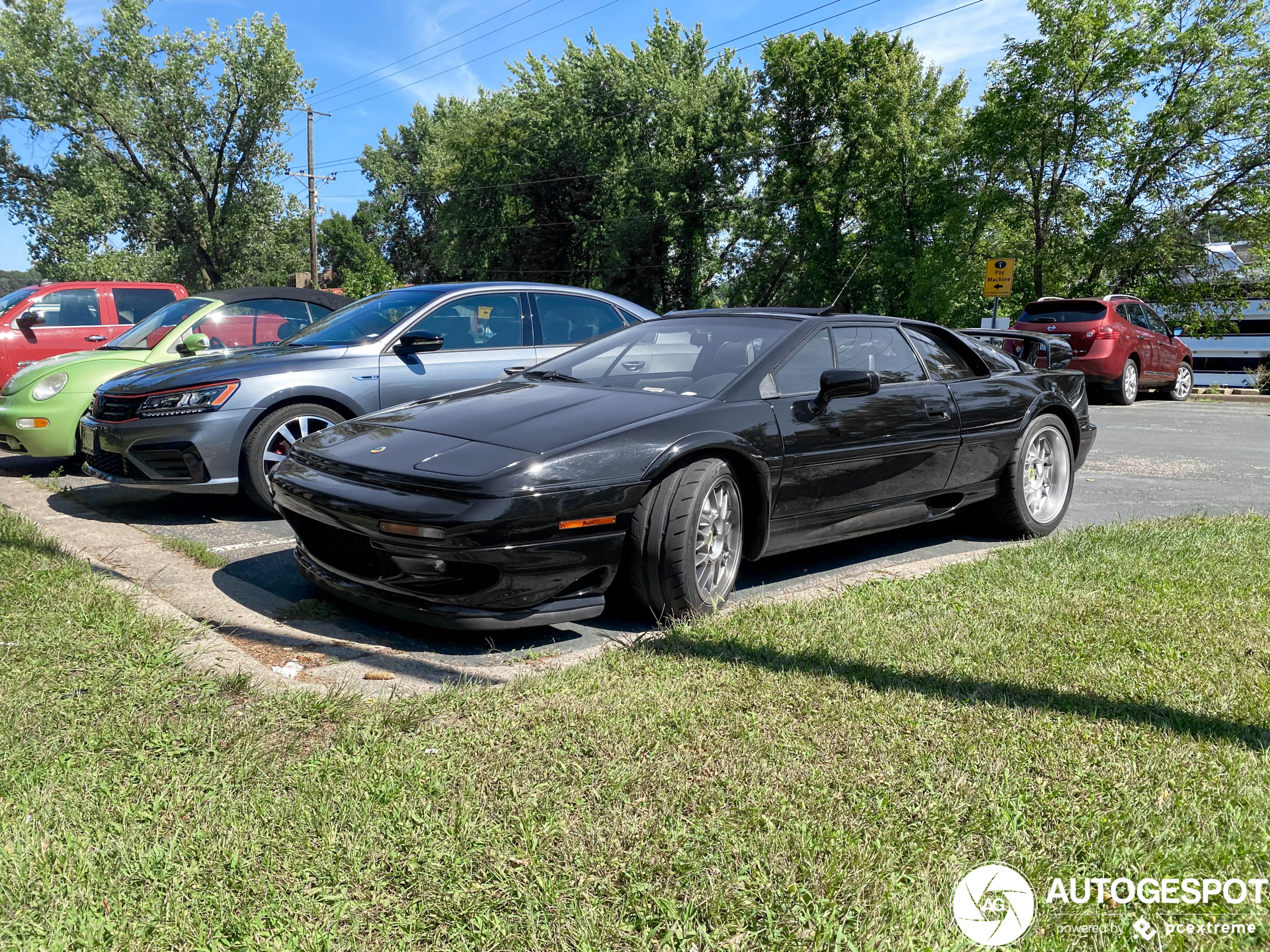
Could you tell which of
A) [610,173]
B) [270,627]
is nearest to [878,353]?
[270,627]

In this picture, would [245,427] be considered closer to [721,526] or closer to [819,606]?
[721,526]

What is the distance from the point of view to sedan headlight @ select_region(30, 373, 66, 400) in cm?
721

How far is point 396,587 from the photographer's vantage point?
3623mm

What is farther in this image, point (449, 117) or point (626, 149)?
point (449, 117)

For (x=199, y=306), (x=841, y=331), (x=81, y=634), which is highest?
(x=199, y=306)

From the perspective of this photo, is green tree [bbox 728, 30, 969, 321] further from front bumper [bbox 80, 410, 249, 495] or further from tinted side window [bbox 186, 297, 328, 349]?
front bumper [bbox 80, 410, 249, 495]

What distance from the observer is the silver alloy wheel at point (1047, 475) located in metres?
5.71

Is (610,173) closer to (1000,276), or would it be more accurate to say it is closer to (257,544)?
(1000,276)

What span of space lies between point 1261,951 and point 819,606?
2202 mm

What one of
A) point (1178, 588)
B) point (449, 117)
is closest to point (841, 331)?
point (1178, 588)

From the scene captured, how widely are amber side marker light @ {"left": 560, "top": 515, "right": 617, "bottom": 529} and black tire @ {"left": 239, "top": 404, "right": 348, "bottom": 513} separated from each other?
2.66 meters

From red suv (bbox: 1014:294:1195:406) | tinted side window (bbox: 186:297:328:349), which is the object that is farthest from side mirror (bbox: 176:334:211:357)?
red suv (bbox: 1014:294:1195:406)

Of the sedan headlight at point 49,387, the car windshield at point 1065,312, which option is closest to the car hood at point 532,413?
the sedan headlight at point 49,387

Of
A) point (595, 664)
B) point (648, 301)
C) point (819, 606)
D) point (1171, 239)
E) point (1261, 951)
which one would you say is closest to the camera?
point (1261, 951)
